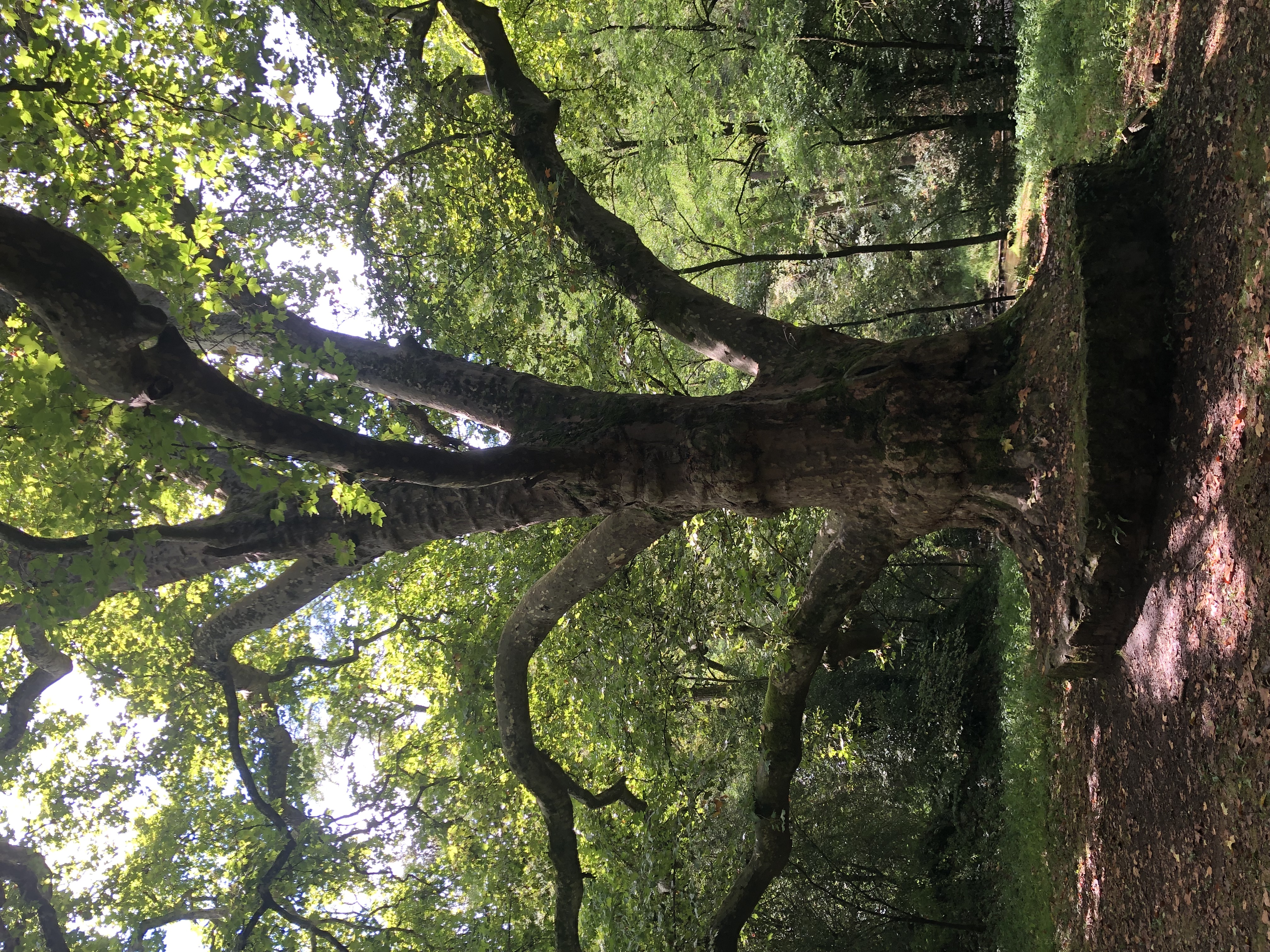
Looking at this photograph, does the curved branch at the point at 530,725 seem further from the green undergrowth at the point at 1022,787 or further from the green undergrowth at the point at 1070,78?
the green undergrowth at the point at 1070,78

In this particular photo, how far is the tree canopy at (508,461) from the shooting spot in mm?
4488

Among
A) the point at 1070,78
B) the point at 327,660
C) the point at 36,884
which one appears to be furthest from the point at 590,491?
the point at 36,884

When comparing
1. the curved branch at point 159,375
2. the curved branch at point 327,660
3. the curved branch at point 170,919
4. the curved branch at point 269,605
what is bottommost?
the curved branch at point 170,919

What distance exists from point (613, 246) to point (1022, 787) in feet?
22.3

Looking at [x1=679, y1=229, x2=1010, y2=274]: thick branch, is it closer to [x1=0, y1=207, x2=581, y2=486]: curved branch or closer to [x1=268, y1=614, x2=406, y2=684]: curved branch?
[x1=0, y1=207, x2=581, y2=486]: curved branch

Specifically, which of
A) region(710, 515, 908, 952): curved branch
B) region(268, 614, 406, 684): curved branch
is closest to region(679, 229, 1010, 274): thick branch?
region(710, 515, 908, 952): curved branch

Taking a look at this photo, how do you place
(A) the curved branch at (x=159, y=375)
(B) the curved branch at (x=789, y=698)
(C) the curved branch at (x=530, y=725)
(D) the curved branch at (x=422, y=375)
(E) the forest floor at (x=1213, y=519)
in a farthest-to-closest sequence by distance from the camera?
1. (C) the curved branch at (x=530, y=725)
2. (B) the curved branch at (x=789, y=698)
3. (D) the curved branch at (x=422, y=375)
4. (A) the curved branch at (x=159, y=375)
5. (E) the forest floor at (x=1213, y=519)

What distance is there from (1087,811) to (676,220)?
9884 millimetres

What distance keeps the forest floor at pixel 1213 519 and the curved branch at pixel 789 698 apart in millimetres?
2071

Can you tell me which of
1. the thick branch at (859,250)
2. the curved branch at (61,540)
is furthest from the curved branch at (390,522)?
the thick branch at (859,250)

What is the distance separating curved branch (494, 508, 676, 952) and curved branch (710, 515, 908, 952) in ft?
4.77

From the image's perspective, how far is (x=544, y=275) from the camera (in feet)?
27.7

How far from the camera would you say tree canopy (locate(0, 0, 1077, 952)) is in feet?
14.7

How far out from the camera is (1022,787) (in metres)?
8.14
